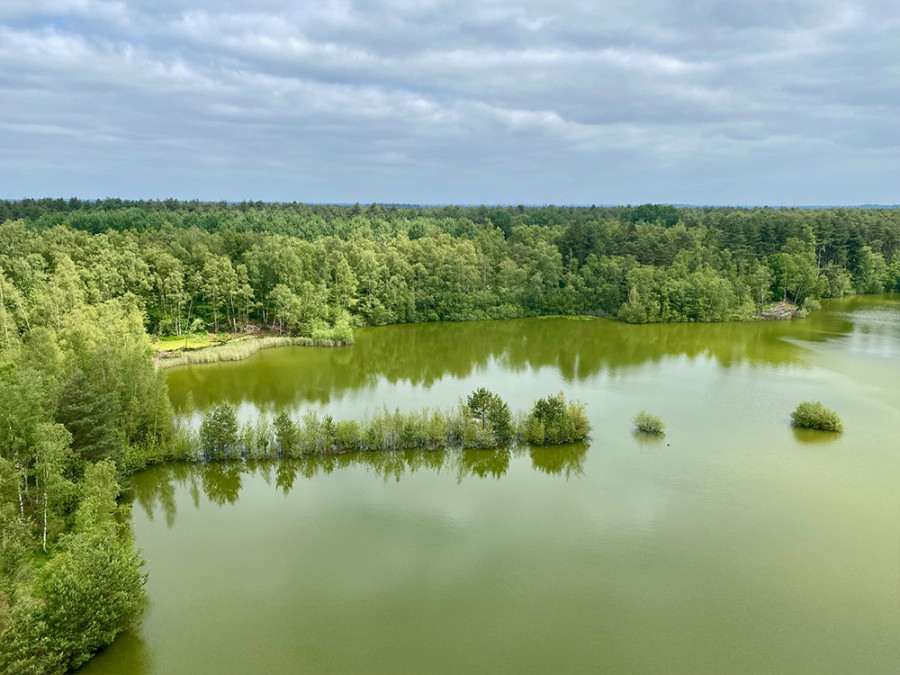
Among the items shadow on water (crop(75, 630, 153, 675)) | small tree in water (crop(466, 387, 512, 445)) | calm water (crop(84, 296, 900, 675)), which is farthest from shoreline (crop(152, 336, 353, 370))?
shadow on water (crop(75, 630, 153, 675))

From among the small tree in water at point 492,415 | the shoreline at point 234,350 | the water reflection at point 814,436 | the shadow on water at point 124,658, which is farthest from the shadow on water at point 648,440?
the shoreline at point 234,350

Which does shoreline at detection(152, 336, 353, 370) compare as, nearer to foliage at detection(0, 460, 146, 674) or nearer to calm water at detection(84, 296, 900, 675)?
calm water at detection(84, 296, 900, 675)

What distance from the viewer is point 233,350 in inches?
1430

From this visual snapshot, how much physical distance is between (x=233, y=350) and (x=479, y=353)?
15.9 meters

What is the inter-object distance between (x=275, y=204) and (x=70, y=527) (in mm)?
94592

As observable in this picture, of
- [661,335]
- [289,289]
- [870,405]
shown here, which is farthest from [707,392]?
[289,289]

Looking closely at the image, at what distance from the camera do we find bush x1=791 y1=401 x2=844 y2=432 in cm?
2373

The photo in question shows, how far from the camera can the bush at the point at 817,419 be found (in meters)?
23.7

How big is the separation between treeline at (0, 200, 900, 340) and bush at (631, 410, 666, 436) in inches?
919

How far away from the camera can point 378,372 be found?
33875 millimetres

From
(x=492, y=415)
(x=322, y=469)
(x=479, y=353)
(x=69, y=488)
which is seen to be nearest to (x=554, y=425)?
(x=492, y=415)

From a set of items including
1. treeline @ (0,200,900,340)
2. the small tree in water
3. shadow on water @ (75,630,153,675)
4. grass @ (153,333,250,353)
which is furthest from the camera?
treeline @ (0,200,900,340)

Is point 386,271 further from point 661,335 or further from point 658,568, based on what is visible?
point 658,568

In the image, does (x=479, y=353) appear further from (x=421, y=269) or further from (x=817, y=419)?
(x=817, y=419)
